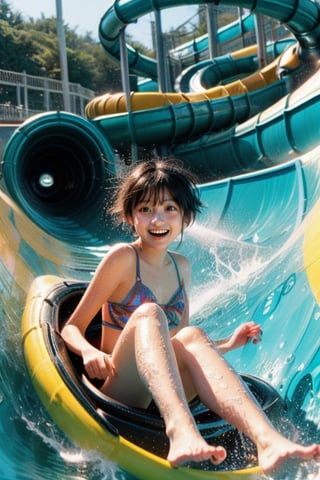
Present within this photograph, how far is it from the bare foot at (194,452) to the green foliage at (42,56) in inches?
747

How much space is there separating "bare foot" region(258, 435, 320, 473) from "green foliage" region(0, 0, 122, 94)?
62.4 ft

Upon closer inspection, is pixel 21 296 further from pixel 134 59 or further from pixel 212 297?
pixel 134 59

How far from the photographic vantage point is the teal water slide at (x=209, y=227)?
1427 mm

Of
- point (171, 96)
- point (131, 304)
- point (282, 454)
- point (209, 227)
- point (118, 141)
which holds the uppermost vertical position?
point (171, 96)

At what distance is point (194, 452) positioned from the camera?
104cm

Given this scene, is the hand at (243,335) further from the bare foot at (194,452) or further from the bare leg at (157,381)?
the bare foot at (194,452)

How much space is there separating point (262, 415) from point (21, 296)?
1.07 metres

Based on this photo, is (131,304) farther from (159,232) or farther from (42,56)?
(42,56)

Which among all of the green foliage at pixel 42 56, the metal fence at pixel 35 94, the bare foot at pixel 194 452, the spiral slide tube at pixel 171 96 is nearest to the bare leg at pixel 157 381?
the bare foot at pixel 194 452

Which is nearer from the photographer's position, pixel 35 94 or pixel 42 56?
pixel 35 94

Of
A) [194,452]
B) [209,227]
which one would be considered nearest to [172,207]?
[194,452]

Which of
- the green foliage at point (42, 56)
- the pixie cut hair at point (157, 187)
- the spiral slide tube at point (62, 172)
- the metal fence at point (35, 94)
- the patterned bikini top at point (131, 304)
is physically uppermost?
the green foliage at point (42, 56)

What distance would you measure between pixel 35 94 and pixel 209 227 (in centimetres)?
1188

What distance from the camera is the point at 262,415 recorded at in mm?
1144
